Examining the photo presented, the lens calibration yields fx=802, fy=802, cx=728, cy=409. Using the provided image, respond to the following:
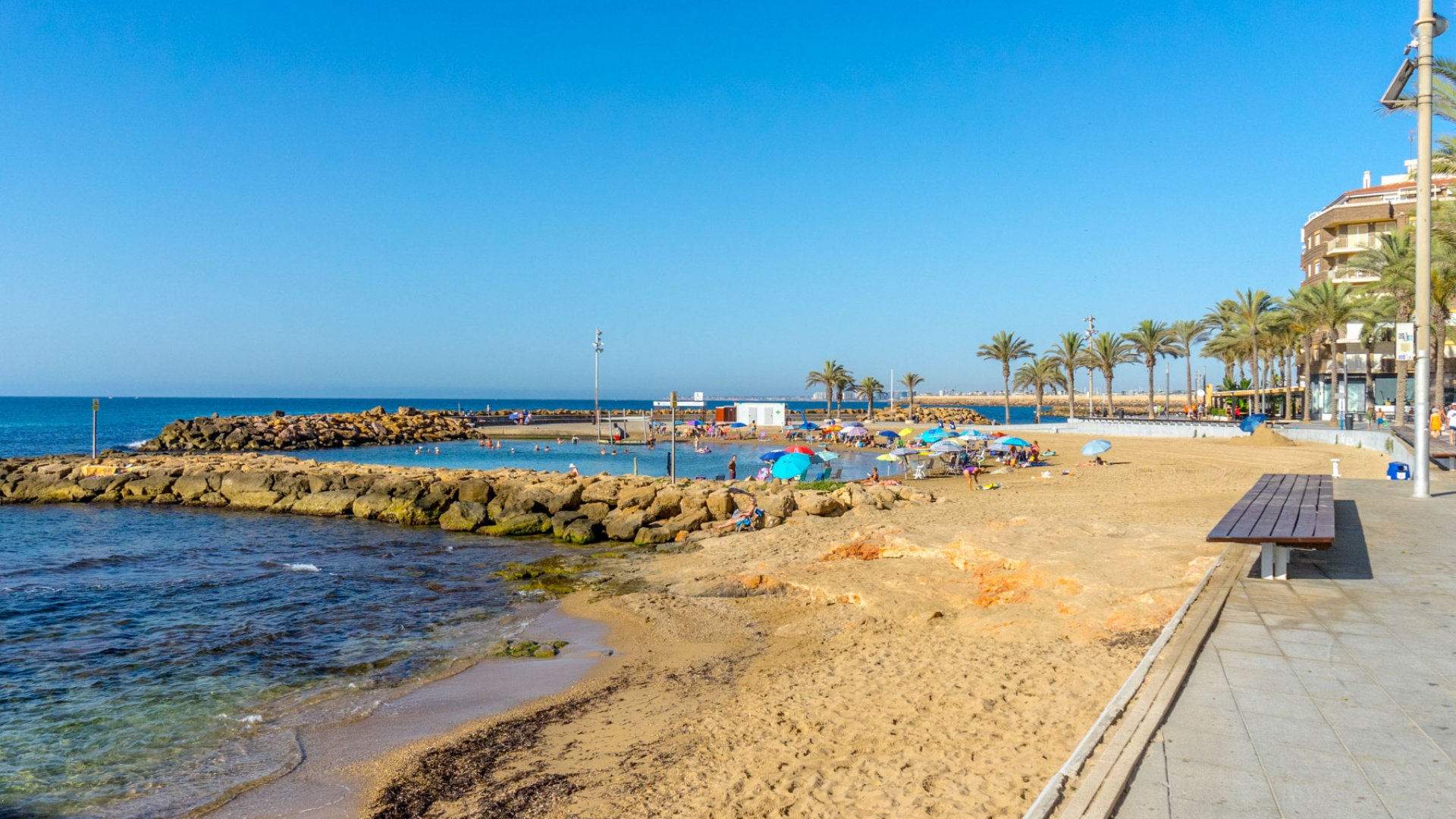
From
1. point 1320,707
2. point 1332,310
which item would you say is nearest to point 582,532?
point 1320,707

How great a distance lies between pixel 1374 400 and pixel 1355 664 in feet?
192

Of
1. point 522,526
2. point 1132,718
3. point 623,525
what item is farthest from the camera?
point 522,526

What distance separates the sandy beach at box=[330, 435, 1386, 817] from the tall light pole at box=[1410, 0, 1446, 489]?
3.05 m

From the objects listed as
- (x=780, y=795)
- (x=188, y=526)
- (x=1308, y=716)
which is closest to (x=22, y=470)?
(x=188, y=526)

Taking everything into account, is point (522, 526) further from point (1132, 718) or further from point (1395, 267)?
point (1395, 267)

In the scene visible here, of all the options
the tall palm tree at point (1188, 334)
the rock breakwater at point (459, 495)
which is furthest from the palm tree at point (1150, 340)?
the rock breakwater at point (459, 495)

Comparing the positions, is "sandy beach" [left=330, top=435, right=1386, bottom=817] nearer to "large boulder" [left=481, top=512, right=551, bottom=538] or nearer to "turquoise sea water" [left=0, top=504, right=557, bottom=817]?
"turquoise sea water" [left=0, top=504, right=557, bottom=817]

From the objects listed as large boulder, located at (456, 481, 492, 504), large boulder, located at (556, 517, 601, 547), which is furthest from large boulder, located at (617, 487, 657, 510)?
large boulder, located at (456, 481, 492, 504)

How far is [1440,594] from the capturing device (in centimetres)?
762

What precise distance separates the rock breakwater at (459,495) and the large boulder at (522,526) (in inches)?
1.2

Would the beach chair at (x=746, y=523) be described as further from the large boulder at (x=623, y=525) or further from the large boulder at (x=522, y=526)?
the large boulder at (x=522, y=526)

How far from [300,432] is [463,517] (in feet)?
156

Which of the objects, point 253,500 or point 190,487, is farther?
point 190,487

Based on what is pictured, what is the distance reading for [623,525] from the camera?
20453 millimetres
